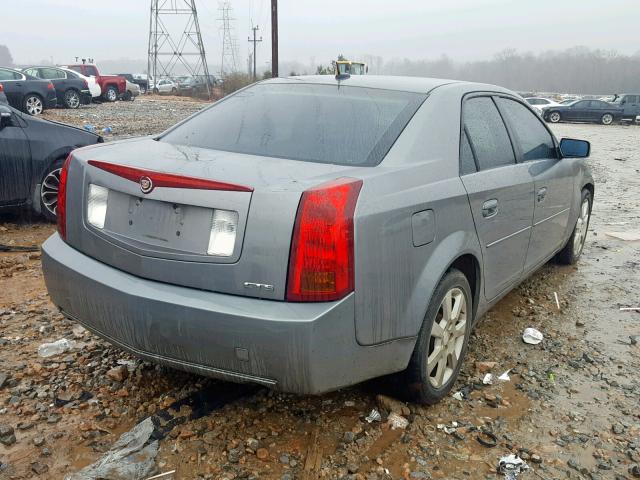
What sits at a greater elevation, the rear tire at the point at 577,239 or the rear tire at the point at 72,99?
the rear tire at the point at 72,99

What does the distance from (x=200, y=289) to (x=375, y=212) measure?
751 millimetres

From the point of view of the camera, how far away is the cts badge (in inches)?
96.0

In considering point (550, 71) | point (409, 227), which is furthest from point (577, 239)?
point (550, 71)

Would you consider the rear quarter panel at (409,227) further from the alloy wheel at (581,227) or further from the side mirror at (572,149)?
→ the alloy wheel at (581,227)

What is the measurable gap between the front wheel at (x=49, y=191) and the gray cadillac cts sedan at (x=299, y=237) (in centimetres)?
326

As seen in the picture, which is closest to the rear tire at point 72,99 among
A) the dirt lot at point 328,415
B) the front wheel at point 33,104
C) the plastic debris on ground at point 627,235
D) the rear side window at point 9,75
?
the front wheel at point 33,104

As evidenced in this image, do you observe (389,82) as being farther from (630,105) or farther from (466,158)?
(630,105)

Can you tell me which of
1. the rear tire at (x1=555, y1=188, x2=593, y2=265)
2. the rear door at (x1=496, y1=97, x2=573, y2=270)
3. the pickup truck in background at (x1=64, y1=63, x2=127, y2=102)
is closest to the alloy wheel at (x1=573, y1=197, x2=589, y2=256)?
the rear tire at (x1=555, y1=188, x2=593, y2=265)

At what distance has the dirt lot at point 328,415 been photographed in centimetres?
256

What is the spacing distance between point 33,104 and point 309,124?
19.9m

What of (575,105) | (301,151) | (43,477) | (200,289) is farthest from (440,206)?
(575,105)

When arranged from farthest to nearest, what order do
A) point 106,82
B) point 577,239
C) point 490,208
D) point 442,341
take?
point 106,82
point 577,239
point 490,208
point 442,341

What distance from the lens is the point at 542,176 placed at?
13.2ft

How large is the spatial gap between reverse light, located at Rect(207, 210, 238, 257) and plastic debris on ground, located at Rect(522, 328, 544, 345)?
240 centimetres
